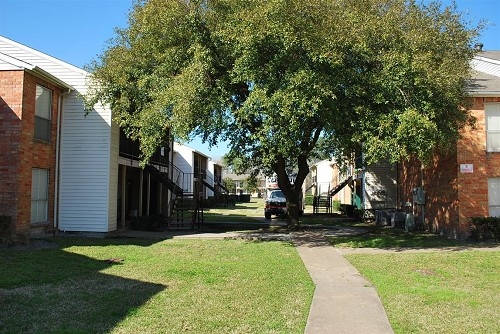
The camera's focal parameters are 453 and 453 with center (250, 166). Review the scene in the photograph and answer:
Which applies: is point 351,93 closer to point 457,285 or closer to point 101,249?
point 457,285

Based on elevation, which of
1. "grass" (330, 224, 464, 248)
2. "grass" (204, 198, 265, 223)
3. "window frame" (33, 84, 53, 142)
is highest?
"window frame" (33, 84, 53, 142)

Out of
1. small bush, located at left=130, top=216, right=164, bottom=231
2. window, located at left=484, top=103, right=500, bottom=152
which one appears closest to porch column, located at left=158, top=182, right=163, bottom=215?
small bush, located at left=130, top=216, right=164, bottom=231

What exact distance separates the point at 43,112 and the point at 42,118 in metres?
0.23

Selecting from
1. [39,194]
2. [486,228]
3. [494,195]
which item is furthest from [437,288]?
[39,194]

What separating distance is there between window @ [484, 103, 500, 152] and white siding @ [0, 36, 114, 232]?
14.1 metres

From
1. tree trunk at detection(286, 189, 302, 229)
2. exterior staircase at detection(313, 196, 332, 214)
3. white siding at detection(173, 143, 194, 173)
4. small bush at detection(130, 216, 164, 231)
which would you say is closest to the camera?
tree trunk at detection(286, 189, 302, 229)

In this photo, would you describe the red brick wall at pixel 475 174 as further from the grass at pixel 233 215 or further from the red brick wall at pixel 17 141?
the red brick wall at pixel 17 141

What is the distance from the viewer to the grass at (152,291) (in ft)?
19.7

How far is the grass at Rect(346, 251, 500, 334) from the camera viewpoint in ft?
20.4

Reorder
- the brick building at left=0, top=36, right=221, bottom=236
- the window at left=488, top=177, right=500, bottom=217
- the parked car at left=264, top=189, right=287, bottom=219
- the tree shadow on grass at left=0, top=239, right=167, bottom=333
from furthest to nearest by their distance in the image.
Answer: the parked car at left=264, top=189, right=287, bottom=219, the window at left=488, top=177, right=500, bottom=217, the brick building at left=0, top=36, right=221, bottom=236, the tree shadow on grass at left=0, top=239, right=167, bottom=333

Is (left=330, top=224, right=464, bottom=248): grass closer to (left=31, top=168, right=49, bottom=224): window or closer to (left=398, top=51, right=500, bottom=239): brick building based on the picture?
(left=398, top=51, right=500, bottom=239): brick building

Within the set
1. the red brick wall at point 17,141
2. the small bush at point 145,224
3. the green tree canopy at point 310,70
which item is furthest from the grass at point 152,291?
the small bush at point 145,224

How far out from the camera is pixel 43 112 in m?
15.7

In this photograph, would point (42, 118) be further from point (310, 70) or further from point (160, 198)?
point (160, 198)
